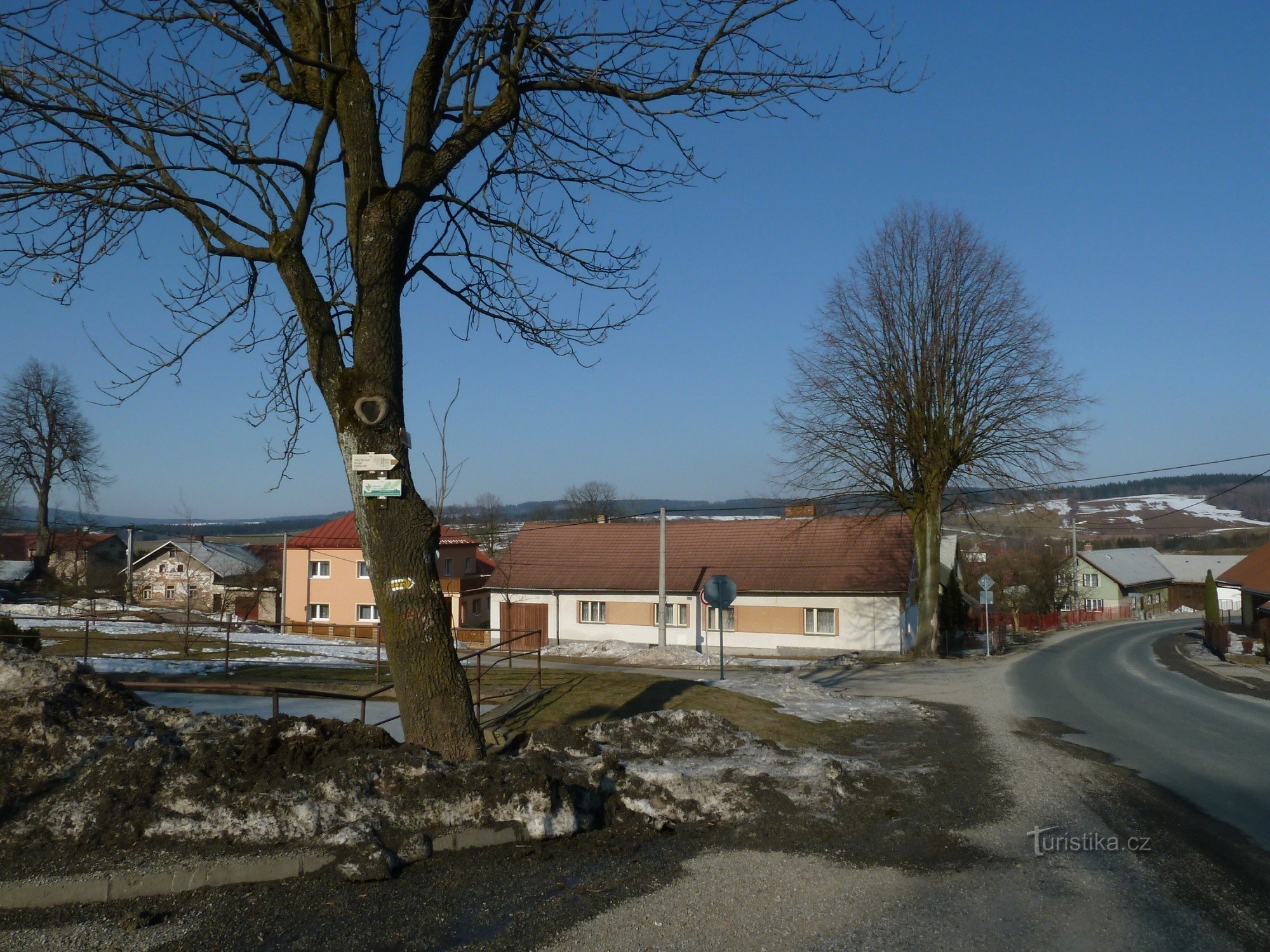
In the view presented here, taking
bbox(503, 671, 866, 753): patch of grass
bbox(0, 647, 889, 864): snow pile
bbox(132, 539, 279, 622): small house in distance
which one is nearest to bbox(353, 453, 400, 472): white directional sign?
bbox(0, 647, 889, 864): snow pile

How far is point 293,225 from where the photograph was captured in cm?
761

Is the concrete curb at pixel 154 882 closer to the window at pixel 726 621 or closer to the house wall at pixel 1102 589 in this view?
the window at pixel 726 621

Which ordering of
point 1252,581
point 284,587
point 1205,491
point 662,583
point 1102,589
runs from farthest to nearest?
point 1205,491, point 1102,589, point 284,587, point 1252,581, point 662,583

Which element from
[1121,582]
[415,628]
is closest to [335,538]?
[415,628]

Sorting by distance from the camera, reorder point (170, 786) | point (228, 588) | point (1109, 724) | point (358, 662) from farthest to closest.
A: point (228, 588)
point (358, 662)
point (1109, 724)
point (170, 786)

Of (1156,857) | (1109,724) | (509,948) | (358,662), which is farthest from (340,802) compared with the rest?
(358,662)

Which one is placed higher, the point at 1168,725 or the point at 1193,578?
the point at 1168,725

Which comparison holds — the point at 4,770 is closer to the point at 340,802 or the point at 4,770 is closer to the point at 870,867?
the point at 340,802

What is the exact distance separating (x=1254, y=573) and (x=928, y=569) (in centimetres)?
2163

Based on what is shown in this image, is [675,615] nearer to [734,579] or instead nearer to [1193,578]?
[734,579]

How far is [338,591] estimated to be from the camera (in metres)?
49.1

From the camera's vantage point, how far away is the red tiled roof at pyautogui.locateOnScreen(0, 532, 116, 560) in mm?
55000

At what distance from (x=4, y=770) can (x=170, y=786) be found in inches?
41.9

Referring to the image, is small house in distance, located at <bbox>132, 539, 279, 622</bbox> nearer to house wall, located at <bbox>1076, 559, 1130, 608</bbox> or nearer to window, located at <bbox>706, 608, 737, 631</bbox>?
window, located at <bbox>706, 608, 737, 631</bbox>
